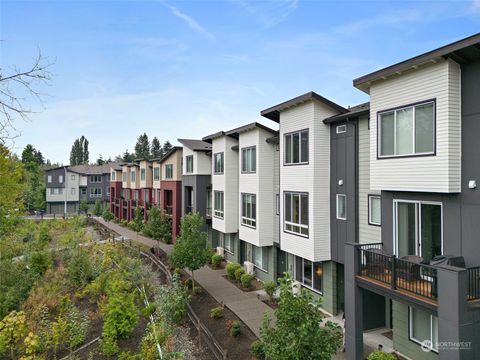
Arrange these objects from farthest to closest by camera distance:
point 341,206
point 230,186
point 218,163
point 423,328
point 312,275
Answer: point 218,163 < point 230,186 < point 312,275 < point 341,206 < point 423,328

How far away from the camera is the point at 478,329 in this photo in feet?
26.5

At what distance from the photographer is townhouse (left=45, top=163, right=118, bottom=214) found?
6700cm

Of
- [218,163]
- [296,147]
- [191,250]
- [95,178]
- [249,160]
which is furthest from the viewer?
[95,178]

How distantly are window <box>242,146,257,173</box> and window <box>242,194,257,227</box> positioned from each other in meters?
1.70

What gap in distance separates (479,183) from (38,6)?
11726mm

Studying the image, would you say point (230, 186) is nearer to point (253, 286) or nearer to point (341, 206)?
point (253, 286)

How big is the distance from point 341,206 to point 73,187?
67310mm

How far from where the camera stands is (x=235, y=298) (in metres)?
17.7

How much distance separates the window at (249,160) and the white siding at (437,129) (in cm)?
1040

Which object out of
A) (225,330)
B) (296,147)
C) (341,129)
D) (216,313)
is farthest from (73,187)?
(341,129)

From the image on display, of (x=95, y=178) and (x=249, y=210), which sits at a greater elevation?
(x=95, y=178)

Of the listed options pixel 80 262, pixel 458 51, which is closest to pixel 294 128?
pixel 458 51

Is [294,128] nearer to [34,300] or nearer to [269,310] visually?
[269,310]

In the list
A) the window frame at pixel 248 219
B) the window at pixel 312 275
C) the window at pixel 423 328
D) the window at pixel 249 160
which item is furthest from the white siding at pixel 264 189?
the window at pixel 423 328
